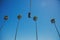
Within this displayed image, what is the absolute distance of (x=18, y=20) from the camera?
12.0 feet

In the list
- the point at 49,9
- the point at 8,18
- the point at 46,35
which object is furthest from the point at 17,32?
the point at 49,9

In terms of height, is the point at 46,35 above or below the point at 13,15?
below

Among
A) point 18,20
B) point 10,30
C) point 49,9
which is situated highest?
point 49,9

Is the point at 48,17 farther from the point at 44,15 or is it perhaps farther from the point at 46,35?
the point at 46,35

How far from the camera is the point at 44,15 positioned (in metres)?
3.59

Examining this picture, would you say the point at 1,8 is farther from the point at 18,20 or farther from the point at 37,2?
the point at 37,2

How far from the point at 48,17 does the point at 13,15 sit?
88 centimetres

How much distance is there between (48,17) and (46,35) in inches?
17.5

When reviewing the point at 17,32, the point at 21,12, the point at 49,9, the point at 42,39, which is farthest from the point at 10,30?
the point at 49,9

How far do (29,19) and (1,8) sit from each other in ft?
2.56

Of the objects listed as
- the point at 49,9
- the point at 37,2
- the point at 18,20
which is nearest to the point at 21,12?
the point at 18,20

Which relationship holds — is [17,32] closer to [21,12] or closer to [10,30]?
[10,30]

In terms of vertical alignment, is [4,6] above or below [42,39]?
above

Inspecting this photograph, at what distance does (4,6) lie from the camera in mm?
3711
